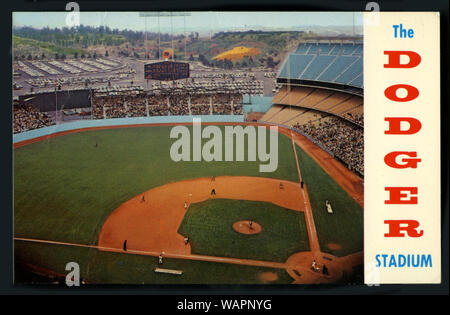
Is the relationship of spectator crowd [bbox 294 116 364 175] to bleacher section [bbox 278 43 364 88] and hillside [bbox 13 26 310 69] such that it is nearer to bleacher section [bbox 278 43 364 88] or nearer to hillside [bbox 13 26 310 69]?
bleacher section [bbox 278 43 364 88]

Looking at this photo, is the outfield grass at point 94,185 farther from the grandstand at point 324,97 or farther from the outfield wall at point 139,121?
the grandstand at point 324,97

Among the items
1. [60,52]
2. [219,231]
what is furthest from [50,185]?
[219,231]

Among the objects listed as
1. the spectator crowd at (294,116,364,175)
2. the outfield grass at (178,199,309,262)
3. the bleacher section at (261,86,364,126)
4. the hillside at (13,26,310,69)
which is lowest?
the outfield grass at (178,199,309,262)

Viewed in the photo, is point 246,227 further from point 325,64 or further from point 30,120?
point 325,64

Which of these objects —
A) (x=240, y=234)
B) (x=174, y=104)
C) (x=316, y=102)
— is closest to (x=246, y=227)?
(x=240, y=234)

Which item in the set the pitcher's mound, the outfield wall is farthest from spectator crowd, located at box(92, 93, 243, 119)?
the pitcher's mound
